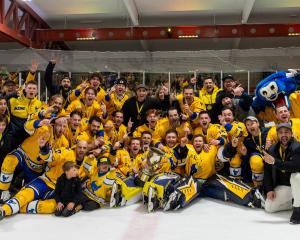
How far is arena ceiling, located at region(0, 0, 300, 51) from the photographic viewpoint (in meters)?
9.31

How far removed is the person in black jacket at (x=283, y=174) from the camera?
3.16 meters

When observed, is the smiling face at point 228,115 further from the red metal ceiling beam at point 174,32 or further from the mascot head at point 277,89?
the red metal ceiling beam at point 174,32

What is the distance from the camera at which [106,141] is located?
427cm

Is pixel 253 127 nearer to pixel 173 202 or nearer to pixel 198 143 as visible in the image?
pixel 198 143

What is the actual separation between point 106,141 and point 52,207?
1.09 metres

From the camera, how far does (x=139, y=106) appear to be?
16.2 ft

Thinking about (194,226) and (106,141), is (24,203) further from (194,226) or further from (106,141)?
(194,226)

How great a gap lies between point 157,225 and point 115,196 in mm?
665

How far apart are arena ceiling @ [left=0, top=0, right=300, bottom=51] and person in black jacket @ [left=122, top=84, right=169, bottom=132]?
448 cm

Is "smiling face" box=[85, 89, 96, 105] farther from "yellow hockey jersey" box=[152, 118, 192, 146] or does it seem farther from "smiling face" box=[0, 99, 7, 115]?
"smiling face" box=[0, 99, 7, 115]

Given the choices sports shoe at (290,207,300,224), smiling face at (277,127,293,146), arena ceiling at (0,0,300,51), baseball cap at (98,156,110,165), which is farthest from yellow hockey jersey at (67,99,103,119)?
arena ceiling at (0,0,300,51)

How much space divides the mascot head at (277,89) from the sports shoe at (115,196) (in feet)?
6.93

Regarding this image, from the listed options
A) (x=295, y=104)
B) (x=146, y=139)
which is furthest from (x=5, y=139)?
(x=295, y=104)

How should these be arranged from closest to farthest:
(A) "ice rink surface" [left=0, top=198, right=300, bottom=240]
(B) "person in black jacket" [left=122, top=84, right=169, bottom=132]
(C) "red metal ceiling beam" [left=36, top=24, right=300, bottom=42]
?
(A) "ice rink surface" [left=0, top=198, right=300, bottom=240] < (B) "person in black jacket" [left=122, top=84, right=169, bottom=132] < (C) "red metal ceiling beam" [left=36, top=24, right=300, bottom=42]
